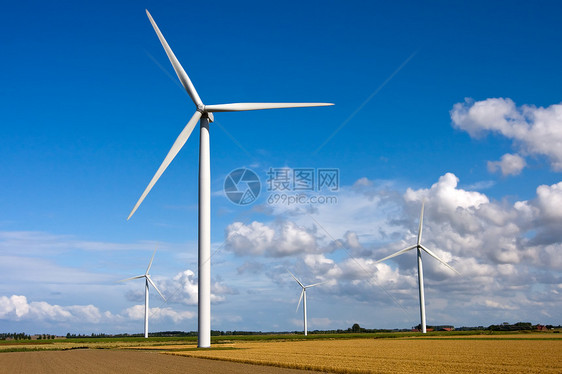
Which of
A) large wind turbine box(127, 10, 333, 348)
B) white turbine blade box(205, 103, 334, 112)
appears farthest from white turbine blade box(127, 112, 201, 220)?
white turbine blade box(205, 103, 334, 112)

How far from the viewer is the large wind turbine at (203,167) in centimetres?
5472

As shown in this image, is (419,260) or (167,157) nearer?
(167,157)

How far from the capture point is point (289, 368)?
3369cm

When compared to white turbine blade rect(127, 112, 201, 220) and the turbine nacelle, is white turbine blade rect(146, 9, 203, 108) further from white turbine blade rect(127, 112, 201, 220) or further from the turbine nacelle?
white turbine blade rect(127, 112, 201, 220)

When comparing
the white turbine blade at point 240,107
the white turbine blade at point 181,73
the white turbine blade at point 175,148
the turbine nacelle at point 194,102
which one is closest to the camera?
the white turbine blade at point 175,148

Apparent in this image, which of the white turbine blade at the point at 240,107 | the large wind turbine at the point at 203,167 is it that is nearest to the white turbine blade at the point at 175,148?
the large wind turbine at the point at 203,167

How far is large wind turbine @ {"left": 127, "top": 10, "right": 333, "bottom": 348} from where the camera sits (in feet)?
180

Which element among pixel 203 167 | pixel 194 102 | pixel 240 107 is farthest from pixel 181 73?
pixel 203 167

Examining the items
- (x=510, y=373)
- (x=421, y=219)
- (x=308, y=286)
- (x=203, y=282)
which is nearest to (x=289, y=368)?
(x=510, y=373)

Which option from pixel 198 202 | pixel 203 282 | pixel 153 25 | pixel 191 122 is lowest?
pixel 203 282

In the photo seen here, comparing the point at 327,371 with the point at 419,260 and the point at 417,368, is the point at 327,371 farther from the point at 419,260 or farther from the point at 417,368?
the point at 419,260

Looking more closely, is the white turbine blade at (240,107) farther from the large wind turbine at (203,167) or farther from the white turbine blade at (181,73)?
the white turbine blade at (181,73)

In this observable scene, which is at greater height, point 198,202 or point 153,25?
point 153,25

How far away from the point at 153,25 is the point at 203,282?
2614 centimetres
